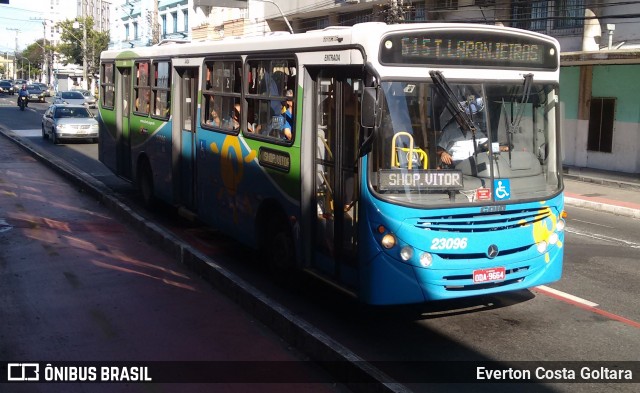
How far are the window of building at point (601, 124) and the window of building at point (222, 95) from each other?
622 inches

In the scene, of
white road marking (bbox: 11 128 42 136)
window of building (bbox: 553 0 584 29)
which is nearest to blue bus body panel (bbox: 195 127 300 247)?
window of building (bbox: 553 0 584 29)

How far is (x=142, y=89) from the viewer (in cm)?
1380

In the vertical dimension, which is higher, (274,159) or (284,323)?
(274,159)

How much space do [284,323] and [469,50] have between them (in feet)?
10.3

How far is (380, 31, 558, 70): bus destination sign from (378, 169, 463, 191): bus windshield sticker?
1017 mm

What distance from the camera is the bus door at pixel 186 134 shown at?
1155cm

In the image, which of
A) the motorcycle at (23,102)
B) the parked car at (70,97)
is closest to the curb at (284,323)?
the parked car at (70,97)

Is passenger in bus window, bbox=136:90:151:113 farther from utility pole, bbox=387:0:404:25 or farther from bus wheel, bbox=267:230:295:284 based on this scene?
utility pole, bbox=387:0:404:25

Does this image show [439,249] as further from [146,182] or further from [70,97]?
[70,97]

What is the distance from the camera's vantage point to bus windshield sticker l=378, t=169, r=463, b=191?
22.1ft

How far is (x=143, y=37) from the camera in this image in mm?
60656

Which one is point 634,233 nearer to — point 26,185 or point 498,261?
point 498,261

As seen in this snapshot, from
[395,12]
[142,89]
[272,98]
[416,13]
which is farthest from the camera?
[416,13]

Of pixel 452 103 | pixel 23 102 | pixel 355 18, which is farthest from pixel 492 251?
pixel 23 102
